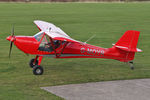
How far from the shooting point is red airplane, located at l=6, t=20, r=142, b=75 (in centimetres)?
1605

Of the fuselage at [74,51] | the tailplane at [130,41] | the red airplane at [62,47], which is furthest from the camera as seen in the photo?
the tailplane at [130,41]

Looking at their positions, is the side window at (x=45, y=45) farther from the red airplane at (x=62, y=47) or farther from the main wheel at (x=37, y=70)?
the main wheel at (x=37, y=70)

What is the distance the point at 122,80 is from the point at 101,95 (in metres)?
2.59

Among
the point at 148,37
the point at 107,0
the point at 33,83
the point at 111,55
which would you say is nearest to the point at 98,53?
the point at 111,55

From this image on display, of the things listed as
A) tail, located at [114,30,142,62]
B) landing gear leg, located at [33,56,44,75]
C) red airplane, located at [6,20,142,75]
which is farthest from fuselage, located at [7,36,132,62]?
landing gear leg, located at [33,56,44,75]

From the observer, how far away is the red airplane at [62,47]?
1605cm

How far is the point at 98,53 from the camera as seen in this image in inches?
669

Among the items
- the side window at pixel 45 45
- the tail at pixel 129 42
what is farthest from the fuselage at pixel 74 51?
the tail at pixel 129 42

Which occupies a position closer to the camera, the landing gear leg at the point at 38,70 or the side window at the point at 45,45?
the landing gear leg at the point at 38,70

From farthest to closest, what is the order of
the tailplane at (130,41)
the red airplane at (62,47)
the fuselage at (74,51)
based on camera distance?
the tailplane at (130,41) < the fuselage at (74,51) < the red airplane at (62,47)

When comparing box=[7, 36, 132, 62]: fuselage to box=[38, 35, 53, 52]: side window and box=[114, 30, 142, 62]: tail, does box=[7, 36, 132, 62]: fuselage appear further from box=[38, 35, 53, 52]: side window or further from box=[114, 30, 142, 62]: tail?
box=[114, 30, 142, 62]: tail

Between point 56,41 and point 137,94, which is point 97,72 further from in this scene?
point 137,94

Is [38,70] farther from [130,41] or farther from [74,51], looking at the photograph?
[130,41]

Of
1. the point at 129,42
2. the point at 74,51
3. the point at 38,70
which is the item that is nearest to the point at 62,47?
the point at 74,51
